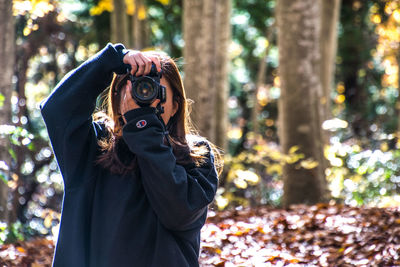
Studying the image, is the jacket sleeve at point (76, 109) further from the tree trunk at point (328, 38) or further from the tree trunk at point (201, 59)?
the tree trunk at point (328, 38)

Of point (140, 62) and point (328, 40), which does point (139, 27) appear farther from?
point (140, 62)

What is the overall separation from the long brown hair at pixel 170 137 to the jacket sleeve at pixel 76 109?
8cm

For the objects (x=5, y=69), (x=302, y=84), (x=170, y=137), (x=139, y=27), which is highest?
(x=139, y=27)

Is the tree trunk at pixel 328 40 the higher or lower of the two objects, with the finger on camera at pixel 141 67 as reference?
higher

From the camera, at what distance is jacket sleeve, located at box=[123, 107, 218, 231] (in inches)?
84.9

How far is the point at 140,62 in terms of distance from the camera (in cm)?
230

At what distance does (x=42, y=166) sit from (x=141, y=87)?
8.80m

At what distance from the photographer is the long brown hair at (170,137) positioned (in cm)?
234

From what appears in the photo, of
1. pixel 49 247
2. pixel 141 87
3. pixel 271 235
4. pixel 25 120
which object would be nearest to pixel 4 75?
pixel 49 247

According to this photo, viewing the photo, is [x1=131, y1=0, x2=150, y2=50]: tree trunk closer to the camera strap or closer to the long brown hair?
the long brown hair

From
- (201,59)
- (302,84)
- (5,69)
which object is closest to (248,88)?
(201,59)

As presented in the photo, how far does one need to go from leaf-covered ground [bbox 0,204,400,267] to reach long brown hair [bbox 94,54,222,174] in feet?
6.90

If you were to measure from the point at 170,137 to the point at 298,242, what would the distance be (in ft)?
9.53

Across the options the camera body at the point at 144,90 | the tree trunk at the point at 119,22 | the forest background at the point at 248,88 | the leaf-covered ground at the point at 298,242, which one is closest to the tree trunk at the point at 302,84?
the forest background at the point at 248,88
